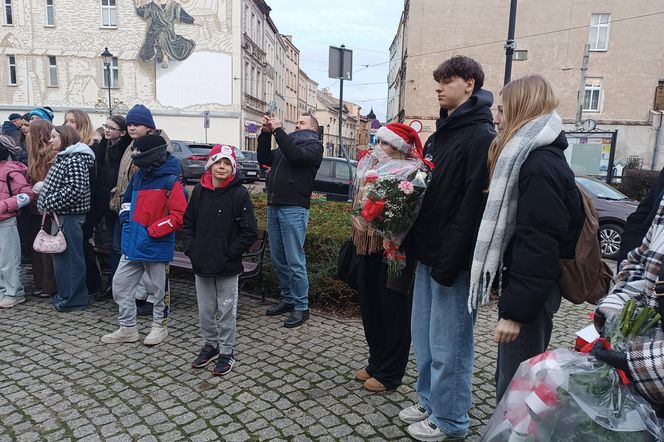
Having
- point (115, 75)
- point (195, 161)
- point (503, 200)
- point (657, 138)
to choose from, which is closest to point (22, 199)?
point (503, 200)

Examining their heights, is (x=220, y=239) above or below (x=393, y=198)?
below

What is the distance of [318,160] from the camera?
4.61 metres

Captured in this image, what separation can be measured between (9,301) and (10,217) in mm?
906

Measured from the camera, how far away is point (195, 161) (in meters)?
18.4

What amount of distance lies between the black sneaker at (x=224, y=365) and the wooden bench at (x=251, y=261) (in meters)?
1.22

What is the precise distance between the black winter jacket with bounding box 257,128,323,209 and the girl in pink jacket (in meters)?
2.71

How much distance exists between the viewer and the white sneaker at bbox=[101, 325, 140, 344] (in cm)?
427

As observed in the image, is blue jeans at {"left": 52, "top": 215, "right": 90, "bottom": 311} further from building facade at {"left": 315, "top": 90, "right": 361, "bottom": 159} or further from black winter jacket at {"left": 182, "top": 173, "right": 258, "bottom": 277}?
building facade at {"left": 315, "top": 90, "right": 361, "bottom": 159}

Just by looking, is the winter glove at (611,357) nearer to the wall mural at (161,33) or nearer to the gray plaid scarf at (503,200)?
the gray plaid scarf at (503,200)

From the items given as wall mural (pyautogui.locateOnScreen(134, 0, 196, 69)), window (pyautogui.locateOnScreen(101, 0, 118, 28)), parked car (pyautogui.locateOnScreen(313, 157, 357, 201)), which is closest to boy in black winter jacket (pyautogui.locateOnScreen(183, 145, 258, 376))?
parked car (pyautogui.locateOnScreen(313, 157, 357, 201))

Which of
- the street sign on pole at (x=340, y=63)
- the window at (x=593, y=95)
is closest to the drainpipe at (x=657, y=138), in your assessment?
the window at (x=593, y=95)

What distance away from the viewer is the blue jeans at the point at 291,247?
15.1 ft

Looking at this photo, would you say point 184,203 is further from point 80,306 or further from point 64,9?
point 64,9

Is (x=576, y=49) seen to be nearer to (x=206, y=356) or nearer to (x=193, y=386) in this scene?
(x=206, y=356)
